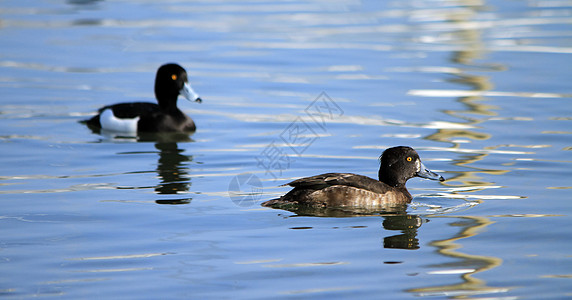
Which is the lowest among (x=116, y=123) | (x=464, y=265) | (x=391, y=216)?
(x=464, y=265)

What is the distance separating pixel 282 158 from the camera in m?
10.9

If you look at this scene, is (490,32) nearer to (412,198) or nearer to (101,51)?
(101,51)

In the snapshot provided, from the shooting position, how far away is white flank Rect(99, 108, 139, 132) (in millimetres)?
12773

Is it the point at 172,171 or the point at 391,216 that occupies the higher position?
the point at 172,171

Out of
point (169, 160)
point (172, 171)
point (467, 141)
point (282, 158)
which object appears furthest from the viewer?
point (467, 141)

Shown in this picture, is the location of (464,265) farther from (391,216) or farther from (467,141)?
(467,141)

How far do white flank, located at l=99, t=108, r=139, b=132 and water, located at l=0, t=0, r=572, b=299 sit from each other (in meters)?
0.33

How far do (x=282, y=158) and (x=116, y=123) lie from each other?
3.17 m

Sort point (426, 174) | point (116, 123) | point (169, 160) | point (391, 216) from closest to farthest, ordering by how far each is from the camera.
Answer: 1. point (391, 216)
2. point (426, 174)
3. point (169, 160)
4. point (116, 123)

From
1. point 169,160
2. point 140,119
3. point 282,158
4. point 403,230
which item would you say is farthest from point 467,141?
point 140,119

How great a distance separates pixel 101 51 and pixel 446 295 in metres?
14.8

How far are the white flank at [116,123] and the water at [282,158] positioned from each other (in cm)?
33

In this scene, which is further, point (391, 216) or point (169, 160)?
point (169, 160)

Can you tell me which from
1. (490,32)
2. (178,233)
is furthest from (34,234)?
(490,32)
